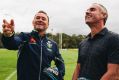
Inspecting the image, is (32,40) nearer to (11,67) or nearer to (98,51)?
(98,51)

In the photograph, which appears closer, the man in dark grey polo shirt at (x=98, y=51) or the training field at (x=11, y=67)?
the man in dark grey polo shirt at (x=98, y=51)

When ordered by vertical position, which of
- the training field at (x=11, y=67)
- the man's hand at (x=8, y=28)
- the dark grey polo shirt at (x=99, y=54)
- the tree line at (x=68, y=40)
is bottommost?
the tree line at (x=68, y=40)

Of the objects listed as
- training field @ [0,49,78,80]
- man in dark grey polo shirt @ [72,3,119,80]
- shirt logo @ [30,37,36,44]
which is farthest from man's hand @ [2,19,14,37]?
training field @ [0,49,78,80]

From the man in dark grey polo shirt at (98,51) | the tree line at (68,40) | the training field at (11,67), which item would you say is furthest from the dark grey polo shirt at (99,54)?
the tree line at (68,40)

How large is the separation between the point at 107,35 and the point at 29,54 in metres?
1.67

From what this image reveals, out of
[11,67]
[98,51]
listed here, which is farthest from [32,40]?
[11,67]

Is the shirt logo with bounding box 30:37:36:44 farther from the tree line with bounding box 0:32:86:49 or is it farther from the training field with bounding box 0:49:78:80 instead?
the tree line with bounding box 0:32:86:49

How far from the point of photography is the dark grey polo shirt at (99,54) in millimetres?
7109

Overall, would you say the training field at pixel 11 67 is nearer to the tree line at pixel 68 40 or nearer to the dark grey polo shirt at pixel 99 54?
the dark grey polo shirt at pixel 99 54

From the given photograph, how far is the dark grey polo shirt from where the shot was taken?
7109 millimetres

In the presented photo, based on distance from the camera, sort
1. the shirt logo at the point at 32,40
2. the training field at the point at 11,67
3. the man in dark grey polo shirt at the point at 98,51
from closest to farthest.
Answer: the man in dark grey polo shirt at the point at 98,51 → the shirt logo at the point at 32,40 → the training field at the point at 11,67

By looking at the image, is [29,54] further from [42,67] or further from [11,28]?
[11,28]

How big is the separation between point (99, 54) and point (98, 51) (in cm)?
5

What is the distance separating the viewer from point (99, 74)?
7.23m
